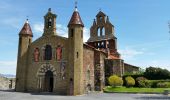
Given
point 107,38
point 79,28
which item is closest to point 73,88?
point 79,28

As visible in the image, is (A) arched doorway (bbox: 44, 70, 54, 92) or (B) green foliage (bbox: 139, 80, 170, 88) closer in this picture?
(A) arched doorway (bbox: 44, 70, 54, 92)

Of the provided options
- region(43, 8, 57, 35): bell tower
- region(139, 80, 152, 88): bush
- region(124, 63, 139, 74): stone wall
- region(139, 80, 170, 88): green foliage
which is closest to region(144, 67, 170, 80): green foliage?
region(139, 80, 170, 88): green foliage

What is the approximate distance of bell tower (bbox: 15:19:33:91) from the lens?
4203cm

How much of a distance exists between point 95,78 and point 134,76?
36.3ft

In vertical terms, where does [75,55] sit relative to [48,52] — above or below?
below

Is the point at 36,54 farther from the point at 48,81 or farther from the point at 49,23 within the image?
the point at 49,23

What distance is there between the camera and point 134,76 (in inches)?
2071

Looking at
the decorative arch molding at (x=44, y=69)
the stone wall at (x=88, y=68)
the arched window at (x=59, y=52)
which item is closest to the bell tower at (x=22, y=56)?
the decorative arch molding at (x=44, y=69)

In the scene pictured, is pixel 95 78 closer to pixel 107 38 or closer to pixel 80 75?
pixel 80 75

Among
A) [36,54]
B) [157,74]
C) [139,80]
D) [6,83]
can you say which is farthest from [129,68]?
[6,83]

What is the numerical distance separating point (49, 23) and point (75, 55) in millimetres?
9147

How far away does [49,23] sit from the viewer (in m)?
43.4

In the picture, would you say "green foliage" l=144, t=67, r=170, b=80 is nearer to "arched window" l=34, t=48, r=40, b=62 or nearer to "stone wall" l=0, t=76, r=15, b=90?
"arched window" l=34, t=48, r=40, b=62

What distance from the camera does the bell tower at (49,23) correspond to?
139 ft
